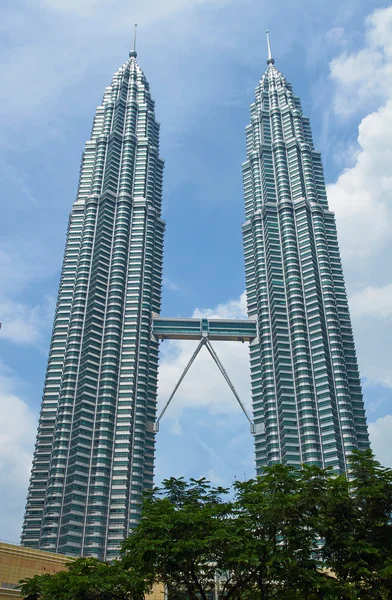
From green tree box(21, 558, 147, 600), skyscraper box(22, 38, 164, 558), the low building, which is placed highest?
skyscraper box(22, 38, 164, 558)

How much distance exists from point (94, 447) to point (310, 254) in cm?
8013

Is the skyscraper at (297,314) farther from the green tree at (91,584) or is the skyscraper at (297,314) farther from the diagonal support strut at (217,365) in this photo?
the green tree at (91,584)

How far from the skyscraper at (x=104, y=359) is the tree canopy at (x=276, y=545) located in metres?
→ 92.1

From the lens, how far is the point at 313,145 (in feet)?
650

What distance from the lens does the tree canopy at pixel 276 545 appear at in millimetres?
34125

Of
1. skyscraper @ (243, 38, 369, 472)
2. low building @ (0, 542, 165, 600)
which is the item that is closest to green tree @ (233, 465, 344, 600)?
low building @ (0, 542, 165, 600)

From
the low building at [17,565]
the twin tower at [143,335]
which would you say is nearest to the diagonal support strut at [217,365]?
the twin tower at [143,335]

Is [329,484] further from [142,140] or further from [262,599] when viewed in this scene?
[142,140]

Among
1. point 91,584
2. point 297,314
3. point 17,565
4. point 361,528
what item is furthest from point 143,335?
point 361,528

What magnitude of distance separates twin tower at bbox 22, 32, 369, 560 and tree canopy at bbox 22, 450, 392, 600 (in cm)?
9366

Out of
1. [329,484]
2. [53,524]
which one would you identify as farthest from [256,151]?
[329,484]

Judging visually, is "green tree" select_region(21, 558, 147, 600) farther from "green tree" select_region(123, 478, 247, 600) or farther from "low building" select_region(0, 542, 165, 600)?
"low building" select_region(0, 542, 165, 600)

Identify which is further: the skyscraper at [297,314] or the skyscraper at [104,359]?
the skyscraper at [297,314]

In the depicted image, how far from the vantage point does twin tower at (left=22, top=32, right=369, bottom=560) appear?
133 meters
